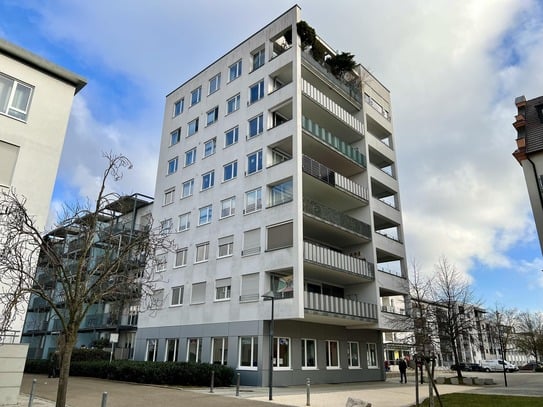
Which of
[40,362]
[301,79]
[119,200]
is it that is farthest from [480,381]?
[40,362]

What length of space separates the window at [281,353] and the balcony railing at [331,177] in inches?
413

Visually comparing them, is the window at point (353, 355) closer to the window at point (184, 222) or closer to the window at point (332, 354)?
the window at point (332, 354)

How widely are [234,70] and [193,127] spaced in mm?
6133

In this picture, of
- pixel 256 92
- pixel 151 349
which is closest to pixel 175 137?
pixel 256 92

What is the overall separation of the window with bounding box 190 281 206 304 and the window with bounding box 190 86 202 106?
16.5 m

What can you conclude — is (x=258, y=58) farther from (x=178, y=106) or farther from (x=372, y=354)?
(x=372, y=354)

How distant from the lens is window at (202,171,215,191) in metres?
31.2

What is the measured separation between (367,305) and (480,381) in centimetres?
978

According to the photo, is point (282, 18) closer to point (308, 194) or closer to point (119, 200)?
point (308, 194)

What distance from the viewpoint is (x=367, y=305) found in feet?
87.9

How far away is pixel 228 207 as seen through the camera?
95.0ft

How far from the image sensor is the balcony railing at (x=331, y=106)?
2792 centimetres

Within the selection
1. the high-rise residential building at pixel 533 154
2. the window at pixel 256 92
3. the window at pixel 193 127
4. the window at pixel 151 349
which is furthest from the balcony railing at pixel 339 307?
the window at pixel 193 127

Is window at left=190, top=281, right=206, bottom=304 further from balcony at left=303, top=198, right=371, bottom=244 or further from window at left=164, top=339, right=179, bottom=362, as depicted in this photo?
balcony at left=303, top=198, right=371, bottom=244
